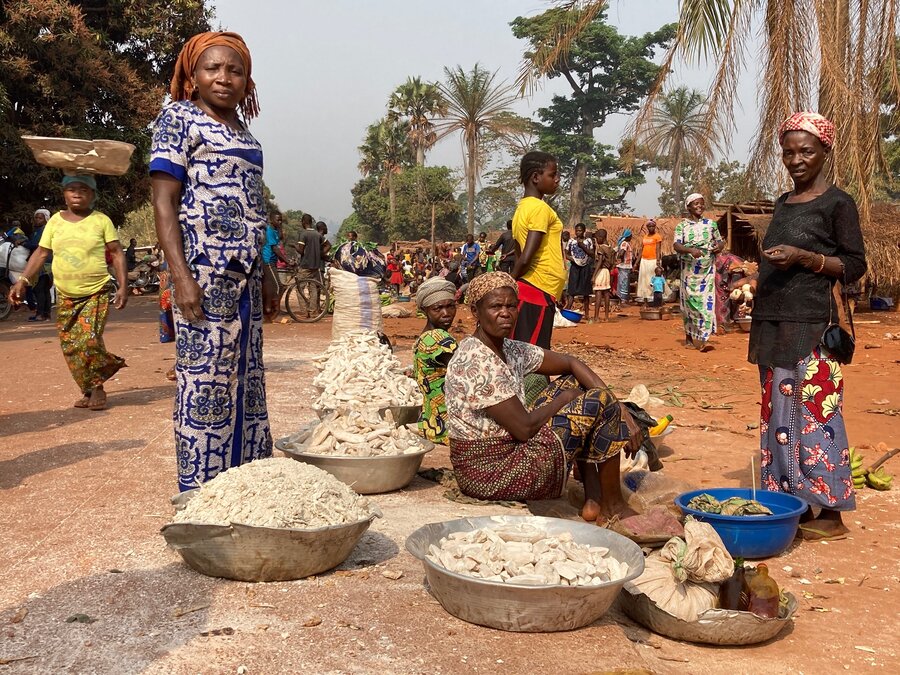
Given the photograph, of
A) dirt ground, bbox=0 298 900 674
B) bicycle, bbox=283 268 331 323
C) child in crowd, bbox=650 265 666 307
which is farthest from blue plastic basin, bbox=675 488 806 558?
child in crowd, bbox=650 265 666 307

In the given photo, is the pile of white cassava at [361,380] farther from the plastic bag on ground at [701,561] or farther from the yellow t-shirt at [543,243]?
the plastic bag on ground at [701,561]

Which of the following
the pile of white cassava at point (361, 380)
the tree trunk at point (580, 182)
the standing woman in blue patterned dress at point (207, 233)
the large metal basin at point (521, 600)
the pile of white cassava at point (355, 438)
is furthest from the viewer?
the tree trunk at point (580, 182)

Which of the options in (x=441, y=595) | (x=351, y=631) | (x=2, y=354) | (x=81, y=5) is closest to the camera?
(x=351, y=631)

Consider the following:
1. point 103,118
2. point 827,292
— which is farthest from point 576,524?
point 103,118

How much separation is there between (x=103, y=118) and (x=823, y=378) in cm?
1526

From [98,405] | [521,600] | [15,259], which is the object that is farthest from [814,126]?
[15,259]

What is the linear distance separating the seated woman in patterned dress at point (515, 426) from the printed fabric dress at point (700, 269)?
20.8ft

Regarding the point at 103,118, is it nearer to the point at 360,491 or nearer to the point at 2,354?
the point at 2,354

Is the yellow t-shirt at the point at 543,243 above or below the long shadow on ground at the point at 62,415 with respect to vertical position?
above

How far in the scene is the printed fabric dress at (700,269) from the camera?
32.6 ft

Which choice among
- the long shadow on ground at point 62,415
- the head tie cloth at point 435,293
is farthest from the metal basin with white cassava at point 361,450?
the long shadow on ground at point 62,415

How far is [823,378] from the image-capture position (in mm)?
3879

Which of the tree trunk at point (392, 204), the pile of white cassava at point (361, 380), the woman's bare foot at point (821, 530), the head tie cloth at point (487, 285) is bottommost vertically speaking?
the woman's bare foot at point (821, 530)

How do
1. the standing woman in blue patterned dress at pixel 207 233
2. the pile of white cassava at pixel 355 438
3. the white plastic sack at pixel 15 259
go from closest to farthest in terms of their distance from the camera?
the standing woman in blue patterned dress at pixel 207 233, the pile of white cassava at pixel 355 438, the white plastic sack at pixel 15 259
